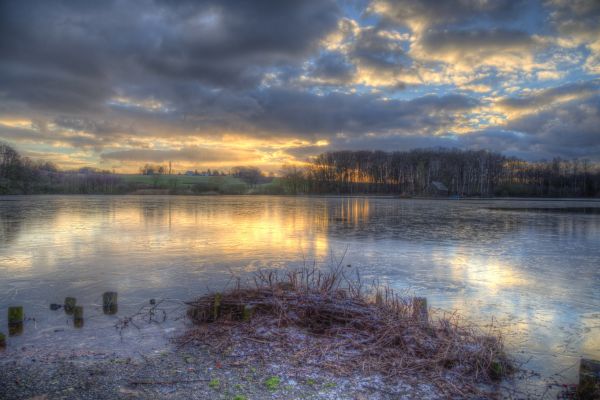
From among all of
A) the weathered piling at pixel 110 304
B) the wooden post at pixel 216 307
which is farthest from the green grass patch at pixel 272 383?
the weathered piling at pixel 110 304

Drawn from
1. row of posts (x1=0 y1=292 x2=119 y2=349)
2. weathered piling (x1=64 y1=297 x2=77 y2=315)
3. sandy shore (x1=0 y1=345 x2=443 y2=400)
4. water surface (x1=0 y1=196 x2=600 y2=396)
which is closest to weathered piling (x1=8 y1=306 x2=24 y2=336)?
row of posts (x1=0 y1=292 x2=119 y2=349)

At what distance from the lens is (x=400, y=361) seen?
17.3ft

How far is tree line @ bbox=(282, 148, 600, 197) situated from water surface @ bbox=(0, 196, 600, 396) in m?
80.1

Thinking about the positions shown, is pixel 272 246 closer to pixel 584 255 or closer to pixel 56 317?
pixel 56 317

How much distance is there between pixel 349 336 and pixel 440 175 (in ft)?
351

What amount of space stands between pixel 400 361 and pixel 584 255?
12.9 metres

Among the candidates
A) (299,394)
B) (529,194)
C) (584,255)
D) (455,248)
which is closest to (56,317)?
(299,394)

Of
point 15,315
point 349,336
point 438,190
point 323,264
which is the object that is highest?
point 438,190

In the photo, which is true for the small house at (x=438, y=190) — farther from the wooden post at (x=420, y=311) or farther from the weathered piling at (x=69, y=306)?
the weathered piling at (x=69, y=306)

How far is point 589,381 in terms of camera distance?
4508 millimetres

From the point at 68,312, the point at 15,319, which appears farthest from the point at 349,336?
the point at 15,319

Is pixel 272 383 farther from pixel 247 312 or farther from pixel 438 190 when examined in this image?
pixel 438 190

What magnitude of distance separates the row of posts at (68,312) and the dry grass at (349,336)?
5.48 feet

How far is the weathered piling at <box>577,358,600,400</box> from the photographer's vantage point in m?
4.48
